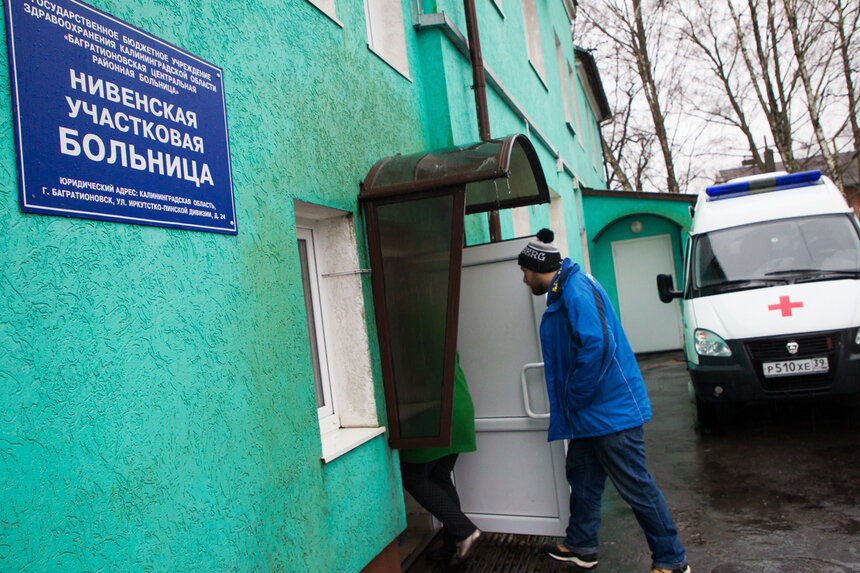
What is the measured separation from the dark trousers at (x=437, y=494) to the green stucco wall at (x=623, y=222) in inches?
429

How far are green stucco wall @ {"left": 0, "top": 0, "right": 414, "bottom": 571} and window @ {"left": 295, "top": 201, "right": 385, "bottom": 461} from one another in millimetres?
89

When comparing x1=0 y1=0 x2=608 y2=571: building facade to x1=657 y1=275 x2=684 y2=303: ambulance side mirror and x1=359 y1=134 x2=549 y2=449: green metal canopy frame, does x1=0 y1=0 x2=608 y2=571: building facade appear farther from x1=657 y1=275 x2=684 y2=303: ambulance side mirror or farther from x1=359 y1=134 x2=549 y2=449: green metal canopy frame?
x1=657 y1=275 x2=684 y2=303: ambulance side mirror

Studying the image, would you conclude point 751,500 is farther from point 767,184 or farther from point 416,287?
point 767,184

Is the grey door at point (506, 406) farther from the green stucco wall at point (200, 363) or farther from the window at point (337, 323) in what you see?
the window at point (337, 323)

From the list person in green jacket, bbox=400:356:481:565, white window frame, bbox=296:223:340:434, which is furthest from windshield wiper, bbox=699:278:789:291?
white window frame, bbox=296:223:340:434

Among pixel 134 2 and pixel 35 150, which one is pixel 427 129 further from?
pixel 35 150

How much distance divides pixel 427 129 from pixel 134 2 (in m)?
3.06

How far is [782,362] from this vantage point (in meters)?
5.90

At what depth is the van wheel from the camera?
22.5 ft

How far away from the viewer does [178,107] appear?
2.45 metres

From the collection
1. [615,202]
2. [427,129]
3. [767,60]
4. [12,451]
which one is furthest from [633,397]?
[767,60]

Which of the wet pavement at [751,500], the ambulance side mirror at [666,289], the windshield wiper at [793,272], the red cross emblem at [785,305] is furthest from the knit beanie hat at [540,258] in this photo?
the ambulance side mirror at [666,289]

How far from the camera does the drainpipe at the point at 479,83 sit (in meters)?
5.84

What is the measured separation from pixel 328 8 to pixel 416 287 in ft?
5.55
